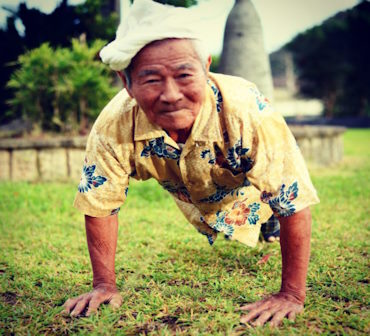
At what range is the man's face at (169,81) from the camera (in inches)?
67.2

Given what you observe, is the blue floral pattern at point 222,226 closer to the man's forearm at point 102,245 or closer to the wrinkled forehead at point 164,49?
the man's forearm at point 102,245

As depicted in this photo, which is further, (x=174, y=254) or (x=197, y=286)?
(x=174, y=254)

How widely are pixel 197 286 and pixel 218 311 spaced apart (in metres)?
0.35

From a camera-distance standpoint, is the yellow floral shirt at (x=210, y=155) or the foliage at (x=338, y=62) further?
the foliage at (x=338, y=62)

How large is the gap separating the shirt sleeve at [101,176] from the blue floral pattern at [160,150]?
0.32 feet

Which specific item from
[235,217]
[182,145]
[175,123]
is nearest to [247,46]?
[235,217]

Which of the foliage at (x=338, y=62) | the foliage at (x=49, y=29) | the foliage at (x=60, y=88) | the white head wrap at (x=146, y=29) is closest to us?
the white head wrap at (x=146, y=29)

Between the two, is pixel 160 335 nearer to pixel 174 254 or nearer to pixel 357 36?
pixel 174 254

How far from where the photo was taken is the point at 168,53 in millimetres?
1702

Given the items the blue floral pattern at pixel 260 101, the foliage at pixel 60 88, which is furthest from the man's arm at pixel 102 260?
the foliage at pixel 60 88

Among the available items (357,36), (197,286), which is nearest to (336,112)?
(357,36)

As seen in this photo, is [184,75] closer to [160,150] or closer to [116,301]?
[160,150]

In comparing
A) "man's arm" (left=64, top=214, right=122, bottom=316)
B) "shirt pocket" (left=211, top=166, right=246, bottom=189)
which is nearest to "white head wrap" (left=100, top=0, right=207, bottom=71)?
"shirt pocket" (left=211, top=166, right=246, bottom=189)

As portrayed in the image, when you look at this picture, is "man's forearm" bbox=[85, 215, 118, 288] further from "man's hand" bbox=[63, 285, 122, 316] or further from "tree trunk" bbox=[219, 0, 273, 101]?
"tree trunk" bbox=[219, 0, 273, 101]
